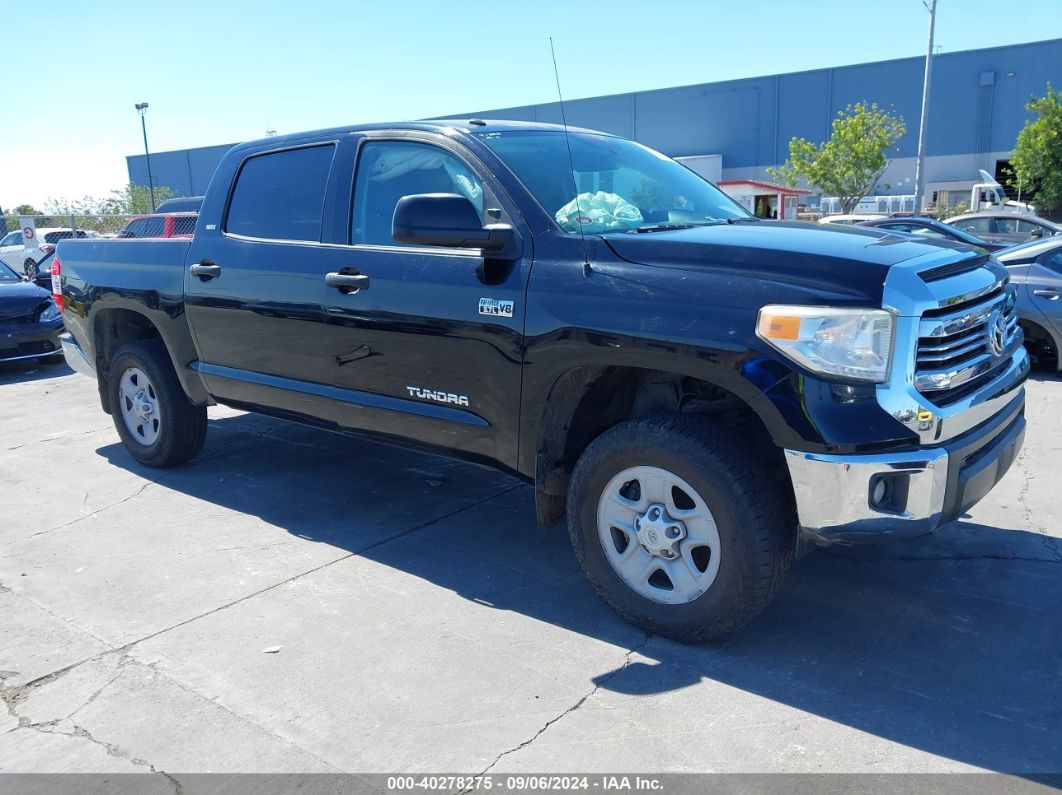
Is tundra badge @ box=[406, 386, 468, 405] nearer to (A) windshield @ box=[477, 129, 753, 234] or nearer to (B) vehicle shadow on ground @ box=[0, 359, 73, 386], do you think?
(A) windshield @ box=[477, 129, 753, 234]

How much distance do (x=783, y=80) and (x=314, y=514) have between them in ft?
169

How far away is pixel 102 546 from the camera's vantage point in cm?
463

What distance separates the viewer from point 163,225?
11.6 m

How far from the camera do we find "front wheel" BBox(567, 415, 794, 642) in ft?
10.2

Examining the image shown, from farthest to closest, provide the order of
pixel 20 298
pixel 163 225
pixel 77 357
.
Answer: pixel 163 225
pixel 20 298
pixel 77 357

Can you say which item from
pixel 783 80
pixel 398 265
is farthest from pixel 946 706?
pixel 783 80

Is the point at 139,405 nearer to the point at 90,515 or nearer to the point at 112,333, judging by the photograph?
the point at 112,333

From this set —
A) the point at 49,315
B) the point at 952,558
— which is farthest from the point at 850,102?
the point at 952,558

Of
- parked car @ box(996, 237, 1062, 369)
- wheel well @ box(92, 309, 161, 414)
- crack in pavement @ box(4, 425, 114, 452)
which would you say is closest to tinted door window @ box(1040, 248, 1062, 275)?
parked car @ box(996, 237, 1062, 369)

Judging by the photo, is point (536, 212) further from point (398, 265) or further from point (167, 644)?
point (167, 644)

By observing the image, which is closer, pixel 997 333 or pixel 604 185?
pixel 997 333

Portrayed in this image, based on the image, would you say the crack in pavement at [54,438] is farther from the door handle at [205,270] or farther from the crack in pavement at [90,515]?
the door handle at [205,270]

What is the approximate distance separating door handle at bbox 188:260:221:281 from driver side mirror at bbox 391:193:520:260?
6.10 feet

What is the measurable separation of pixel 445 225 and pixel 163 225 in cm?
939
